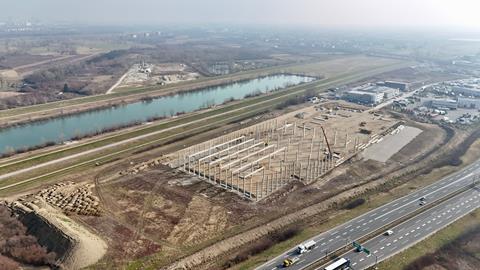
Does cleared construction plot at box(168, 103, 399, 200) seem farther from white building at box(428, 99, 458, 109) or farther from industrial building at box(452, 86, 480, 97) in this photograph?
industrial building at box(452, 86, 480, 97)

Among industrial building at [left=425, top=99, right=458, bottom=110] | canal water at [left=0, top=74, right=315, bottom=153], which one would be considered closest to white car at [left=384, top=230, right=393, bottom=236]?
canal water at [left=0, top=74, right=315, bottom=153]

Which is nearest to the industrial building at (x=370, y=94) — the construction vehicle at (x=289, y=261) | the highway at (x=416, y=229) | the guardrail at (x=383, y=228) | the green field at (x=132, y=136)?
the green field at (x=132, y=136)

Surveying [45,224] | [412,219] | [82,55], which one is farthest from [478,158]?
[82,55]

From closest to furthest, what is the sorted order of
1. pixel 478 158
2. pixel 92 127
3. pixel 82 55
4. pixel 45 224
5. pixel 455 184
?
pixel 45 224 < pixel 455 184 < pixel 478 158 < pixel 92 127 < pixel 82 55

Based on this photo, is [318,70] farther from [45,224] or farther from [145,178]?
[45,224]

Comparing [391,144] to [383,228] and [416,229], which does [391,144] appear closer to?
[416,229]

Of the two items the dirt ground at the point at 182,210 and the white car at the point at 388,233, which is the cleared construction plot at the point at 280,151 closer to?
the dirt ground at the point at 182,210
